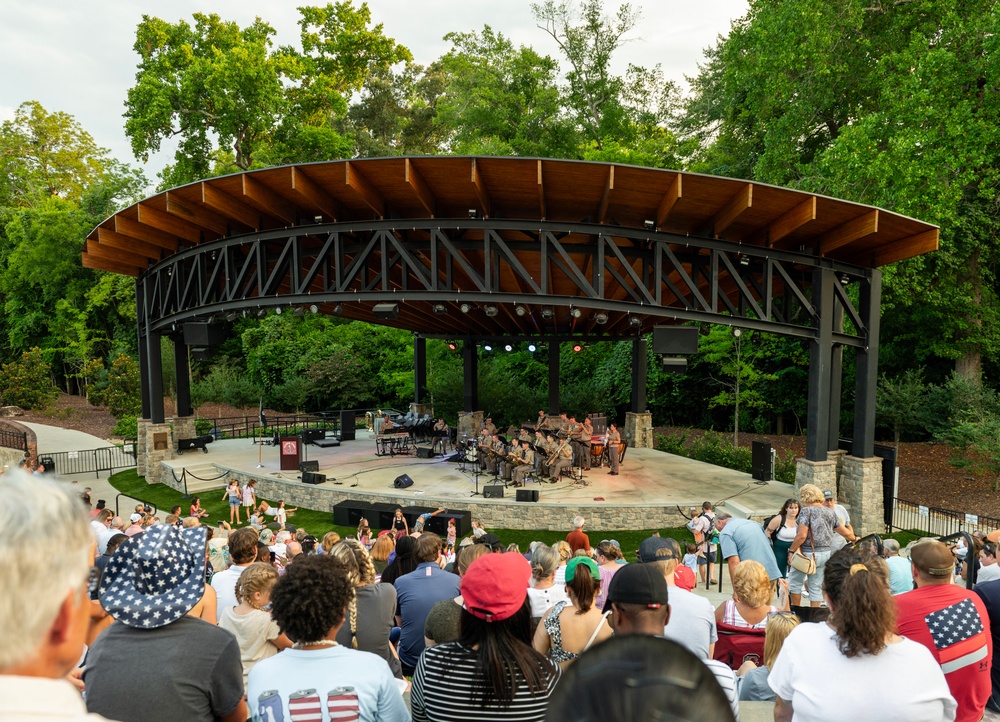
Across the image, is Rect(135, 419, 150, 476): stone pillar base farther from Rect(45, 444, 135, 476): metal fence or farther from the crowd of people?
the crowd of people

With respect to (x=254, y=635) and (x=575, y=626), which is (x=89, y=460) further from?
(x=575, y=626)

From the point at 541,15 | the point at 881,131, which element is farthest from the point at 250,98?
the point at 881,131

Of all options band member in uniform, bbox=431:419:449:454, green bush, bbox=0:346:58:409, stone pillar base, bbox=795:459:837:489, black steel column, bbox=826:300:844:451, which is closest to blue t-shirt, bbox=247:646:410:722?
stone pillar base, bbox=795:459:837:489

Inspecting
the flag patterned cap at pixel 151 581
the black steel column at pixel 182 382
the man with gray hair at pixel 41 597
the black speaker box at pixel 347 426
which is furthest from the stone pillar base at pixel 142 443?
the man with gray hair at pixel 41 597

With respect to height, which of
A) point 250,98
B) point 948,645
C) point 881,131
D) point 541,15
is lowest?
point 948,645

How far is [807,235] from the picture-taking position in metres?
12.0

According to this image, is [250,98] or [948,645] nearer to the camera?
[948,645]

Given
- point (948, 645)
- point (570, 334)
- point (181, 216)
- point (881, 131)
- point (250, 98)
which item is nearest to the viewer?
point (948, 645)

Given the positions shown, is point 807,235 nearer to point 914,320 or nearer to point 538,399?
point 914,320

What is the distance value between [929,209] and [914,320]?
217 inches

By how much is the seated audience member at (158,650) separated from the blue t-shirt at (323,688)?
108mm

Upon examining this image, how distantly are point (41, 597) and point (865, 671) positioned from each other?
2506 mm

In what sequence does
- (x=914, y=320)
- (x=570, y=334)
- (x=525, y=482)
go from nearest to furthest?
(x=525, y=482), (x=914, y=320), (x=570, y=334)

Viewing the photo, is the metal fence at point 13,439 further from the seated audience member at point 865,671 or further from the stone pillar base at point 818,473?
the seated audience member at point 865,671
